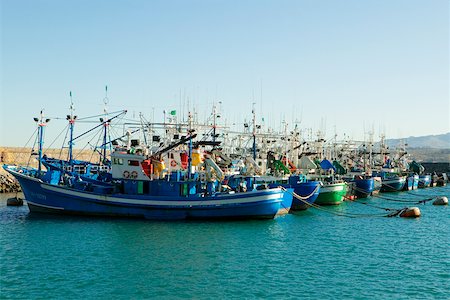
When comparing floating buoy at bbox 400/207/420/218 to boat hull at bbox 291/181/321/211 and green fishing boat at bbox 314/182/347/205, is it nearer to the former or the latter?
boat hull at bbox 291/181/321/211

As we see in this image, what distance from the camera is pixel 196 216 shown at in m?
37.9

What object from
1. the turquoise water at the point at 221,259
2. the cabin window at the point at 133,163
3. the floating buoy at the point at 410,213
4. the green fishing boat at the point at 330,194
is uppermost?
the cabin window at the point at 133,163

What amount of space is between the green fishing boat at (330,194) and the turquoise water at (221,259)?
476 inches

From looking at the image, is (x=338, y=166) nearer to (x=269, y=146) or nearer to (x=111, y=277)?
(x=269, y=146)

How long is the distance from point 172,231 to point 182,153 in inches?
400

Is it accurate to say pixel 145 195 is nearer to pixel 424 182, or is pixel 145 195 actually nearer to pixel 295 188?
pixel 295 188

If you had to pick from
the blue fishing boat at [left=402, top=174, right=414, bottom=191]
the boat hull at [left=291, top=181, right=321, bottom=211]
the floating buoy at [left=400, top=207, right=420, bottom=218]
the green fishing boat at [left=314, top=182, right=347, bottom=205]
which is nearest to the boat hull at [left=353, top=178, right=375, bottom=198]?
the green fishing boat at [left=314, top=182, right=347, bottom=205]

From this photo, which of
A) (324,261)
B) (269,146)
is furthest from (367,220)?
(269,146)

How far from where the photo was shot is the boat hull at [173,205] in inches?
1473

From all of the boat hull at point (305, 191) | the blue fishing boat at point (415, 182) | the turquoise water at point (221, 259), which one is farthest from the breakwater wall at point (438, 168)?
the turquoise water at point (221, 259)

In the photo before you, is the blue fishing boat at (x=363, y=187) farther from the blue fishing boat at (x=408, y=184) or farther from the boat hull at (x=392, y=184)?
the blue fishing boat at (x=408, y=184)

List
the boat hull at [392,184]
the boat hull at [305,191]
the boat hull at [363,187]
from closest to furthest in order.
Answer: the boat hull at [305,191] < the boat hull at [363,187] < the boat hull at [392,184]

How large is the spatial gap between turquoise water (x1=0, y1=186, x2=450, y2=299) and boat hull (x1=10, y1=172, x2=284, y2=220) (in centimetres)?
106

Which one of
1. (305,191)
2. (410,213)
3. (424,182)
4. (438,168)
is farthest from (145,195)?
(438,168)
